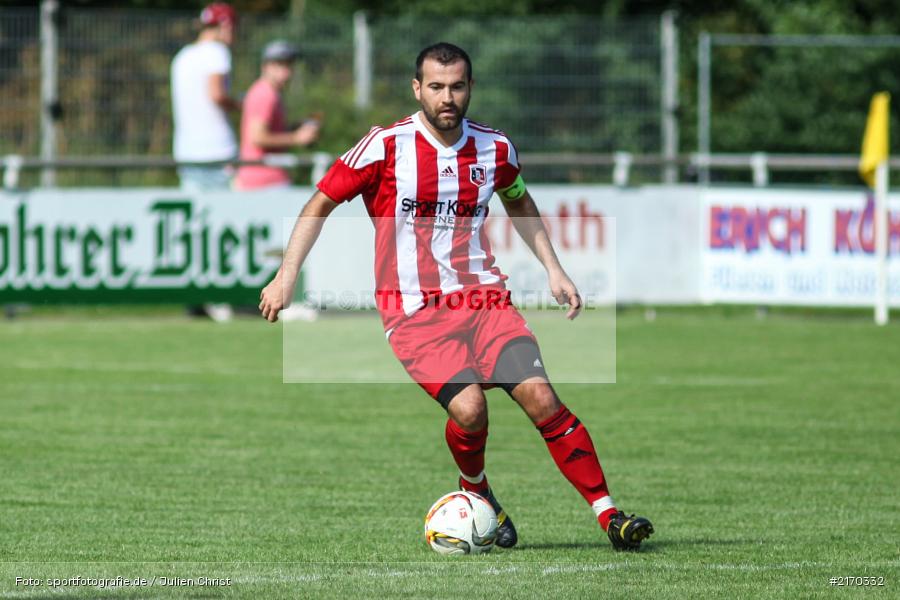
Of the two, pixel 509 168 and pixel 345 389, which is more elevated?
pixel 509 168

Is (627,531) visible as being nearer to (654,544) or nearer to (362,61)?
(654,544)

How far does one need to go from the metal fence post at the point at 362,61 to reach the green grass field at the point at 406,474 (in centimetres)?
604

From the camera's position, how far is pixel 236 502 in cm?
764

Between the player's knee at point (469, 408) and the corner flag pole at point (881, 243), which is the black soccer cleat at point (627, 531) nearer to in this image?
the player's knee at point (469, 408)

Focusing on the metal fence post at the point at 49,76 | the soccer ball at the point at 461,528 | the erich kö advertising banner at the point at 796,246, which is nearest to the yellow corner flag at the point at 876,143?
the erich kö advertising banner at the point at 796,246

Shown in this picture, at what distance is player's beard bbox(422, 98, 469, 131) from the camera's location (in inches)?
259

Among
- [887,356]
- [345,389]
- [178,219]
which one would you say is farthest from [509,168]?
[178,219]

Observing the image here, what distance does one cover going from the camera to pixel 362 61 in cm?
1975

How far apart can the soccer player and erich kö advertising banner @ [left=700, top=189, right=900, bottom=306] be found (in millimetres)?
9887

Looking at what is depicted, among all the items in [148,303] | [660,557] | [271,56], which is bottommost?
[660,557]

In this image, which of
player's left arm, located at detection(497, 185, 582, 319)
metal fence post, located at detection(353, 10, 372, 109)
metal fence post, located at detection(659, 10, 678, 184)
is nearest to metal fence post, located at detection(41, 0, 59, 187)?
metal fence post, located at detection(353, 10, 372, 109)

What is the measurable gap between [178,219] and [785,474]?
823cm

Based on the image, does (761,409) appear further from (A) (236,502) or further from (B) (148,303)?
(B) (148,303)

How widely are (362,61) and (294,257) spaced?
13473 mm
